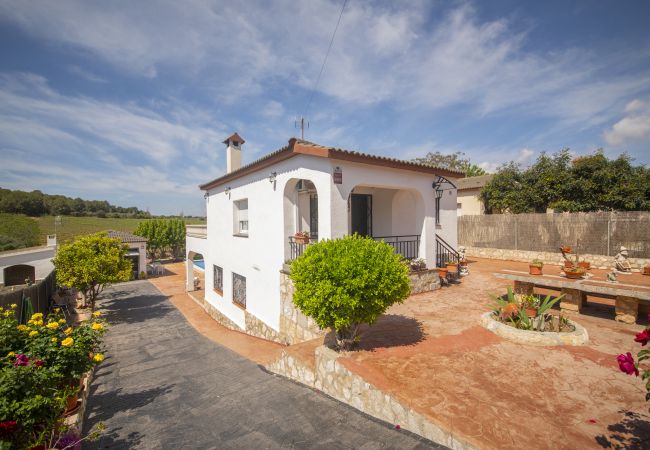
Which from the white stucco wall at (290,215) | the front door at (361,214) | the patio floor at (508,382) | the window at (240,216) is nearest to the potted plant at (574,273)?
the patio floor at (508,382)

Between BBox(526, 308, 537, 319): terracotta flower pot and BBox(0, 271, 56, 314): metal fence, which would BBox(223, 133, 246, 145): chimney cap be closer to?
BBox(0, 271, 56, 314): metal fence

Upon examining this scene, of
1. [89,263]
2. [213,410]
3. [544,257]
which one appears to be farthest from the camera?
[544,257]

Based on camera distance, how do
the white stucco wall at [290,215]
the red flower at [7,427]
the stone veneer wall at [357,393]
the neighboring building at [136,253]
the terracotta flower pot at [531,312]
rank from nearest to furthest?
the red flower at [7,427], the stone veneer wall at [357,393], the terracotta flower pot at [531,312], the white stucco wall at [290,215], the neighboring building at [136,253]

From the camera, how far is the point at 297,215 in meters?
9.52

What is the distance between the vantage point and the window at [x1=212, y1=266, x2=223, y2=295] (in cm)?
1569

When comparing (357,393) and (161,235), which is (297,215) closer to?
(357,393)

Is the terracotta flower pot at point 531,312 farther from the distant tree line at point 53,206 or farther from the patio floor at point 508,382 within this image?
the distant tree line at point 53,206

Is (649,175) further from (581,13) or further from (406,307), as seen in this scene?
(406,307)

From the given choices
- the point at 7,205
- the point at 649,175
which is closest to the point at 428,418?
the point at 649,175

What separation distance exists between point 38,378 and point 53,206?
7691 cm

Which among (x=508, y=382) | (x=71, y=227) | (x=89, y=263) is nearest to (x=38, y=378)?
(x=508, y=382)

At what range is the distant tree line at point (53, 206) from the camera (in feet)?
172

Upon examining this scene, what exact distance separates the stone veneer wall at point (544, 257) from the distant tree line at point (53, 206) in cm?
7241

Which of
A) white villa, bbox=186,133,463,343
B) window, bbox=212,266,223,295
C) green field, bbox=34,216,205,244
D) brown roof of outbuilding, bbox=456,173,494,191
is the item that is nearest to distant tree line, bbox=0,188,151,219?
green field, bbox=34,216,205,244
